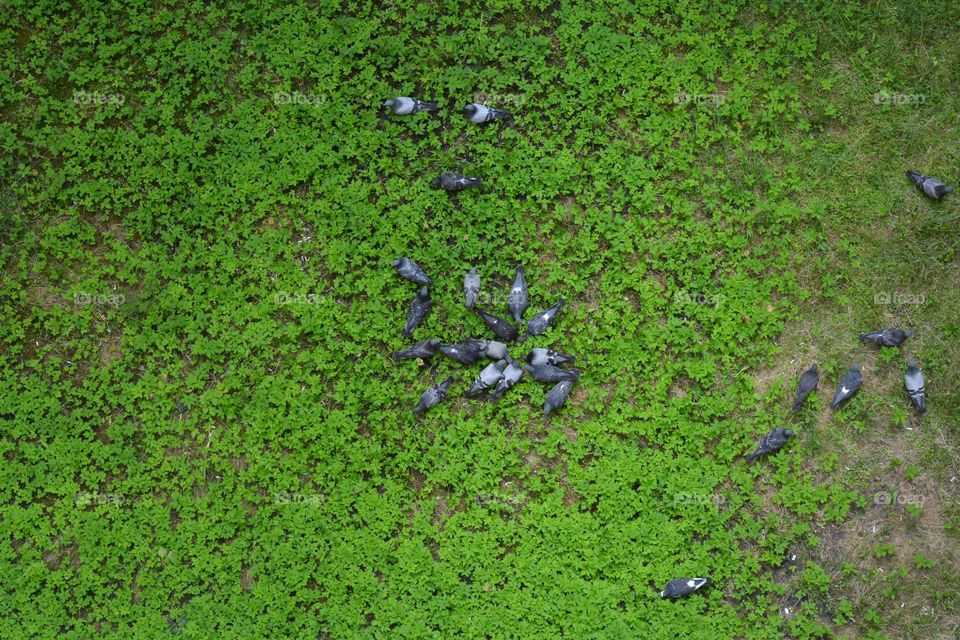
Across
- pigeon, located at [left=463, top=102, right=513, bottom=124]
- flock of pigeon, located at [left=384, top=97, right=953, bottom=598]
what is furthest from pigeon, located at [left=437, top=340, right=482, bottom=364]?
pigeon, located at [left=463, top=102, right=513, bottom=124]

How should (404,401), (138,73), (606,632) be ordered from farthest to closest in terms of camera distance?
(138,73) < (404,401) < (606,632)

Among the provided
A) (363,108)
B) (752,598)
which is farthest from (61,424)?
(752,598)

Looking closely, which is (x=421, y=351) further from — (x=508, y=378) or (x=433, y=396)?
(x=508, y=378)

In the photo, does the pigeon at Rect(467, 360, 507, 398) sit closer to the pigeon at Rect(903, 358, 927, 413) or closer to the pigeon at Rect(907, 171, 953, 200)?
the pigeon at Rect(903, 358, 927, 413)

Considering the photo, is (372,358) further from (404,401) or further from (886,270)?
(886,270)

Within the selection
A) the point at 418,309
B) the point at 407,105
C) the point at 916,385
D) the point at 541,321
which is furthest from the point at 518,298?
Result: the point at 916,385

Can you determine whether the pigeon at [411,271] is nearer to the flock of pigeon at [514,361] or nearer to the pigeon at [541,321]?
the flock of pigeon at [514,361]
